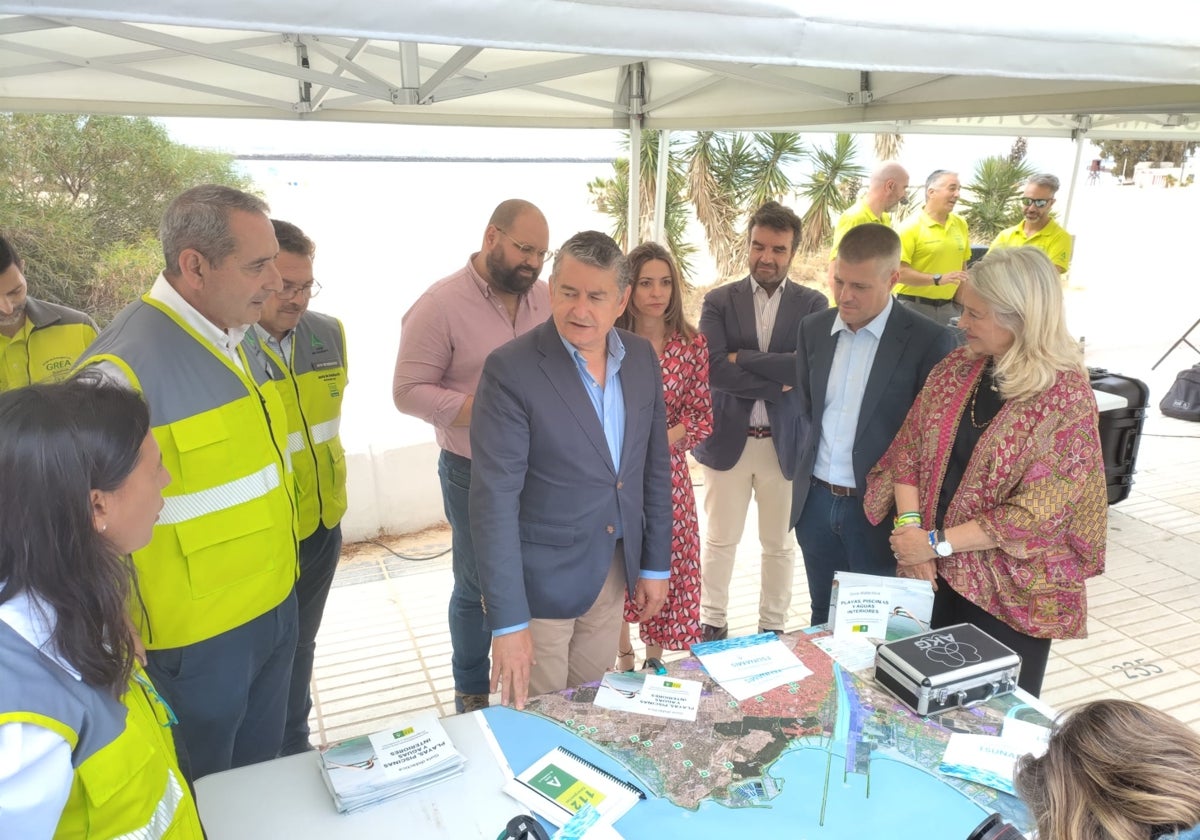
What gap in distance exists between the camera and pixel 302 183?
50.4ft

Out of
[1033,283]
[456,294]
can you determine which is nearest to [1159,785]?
[1033,283]

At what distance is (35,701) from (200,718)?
967mm

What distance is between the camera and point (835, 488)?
2.70m

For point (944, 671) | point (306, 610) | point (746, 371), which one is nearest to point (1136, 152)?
point (746, 371)

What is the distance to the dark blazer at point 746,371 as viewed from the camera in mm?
3219

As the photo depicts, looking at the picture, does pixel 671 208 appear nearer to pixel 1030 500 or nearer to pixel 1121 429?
pixel 1121 429

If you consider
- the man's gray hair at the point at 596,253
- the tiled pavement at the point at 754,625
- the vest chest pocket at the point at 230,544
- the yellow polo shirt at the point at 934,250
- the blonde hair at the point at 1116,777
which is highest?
the man's gray hair at the point at 596,253

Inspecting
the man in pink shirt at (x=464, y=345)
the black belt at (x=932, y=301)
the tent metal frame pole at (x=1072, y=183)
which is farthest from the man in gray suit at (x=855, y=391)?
the tent metal frame pole at (x=1072, y=183)

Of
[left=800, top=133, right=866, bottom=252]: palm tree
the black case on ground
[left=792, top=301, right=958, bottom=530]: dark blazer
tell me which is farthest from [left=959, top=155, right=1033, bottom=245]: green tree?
[left=792, top=301, right=958, bottom=530]: dark blazer

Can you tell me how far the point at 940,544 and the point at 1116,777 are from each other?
1.35 m

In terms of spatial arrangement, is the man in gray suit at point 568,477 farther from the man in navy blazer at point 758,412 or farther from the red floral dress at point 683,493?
the man in navy blazer at point 758,412

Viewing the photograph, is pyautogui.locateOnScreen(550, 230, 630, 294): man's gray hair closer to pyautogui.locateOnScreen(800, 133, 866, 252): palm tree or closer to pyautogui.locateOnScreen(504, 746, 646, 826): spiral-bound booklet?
pyautogui.locateOnScreen(504, 746, 646, 826): spiral-bound booklet

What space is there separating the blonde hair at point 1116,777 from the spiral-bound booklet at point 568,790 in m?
0.71

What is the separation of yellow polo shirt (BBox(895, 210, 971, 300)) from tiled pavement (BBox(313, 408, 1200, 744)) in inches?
76.3
